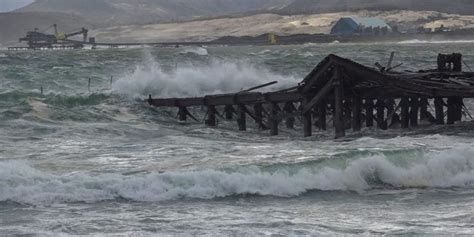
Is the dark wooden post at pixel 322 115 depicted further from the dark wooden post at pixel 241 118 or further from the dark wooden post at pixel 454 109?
the dark wooden post at pixel 454 109

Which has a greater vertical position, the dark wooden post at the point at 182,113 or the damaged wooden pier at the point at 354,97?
the damaged wooden pier at the point at 354,97

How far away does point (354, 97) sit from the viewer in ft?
77.8

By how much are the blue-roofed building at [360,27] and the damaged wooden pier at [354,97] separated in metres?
138

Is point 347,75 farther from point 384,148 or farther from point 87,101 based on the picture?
point 87,101

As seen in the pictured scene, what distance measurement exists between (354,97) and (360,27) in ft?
475

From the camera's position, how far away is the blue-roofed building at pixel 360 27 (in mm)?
163250

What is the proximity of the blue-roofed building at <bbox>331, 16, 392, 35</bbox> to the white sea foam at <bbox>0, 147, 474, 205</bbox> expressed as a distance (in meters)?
148

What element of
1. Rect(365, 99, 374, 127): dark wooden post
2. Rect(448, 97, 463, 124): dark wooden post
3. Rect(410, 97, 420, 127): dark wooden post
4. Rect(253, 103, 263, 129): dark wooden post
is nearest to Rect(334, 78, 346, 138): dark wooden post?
Rect(410, 97, 420, 127): dark wooden post

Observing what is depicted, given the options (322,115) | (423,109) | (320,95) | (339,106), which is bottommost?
(423,109)

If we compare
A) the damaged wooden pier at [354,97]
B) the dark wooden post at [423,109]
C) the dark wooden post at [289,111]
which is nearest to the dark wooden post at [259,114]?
the damaged wooden pier at [354,97]

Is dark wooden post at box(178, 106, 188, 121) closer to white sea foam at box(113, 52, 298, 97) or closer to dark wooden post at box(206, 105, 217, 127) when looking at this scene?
dark wooden post at box(206, 105, 217, 127)

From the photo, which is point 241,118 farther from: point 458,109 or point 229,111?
point 458,109

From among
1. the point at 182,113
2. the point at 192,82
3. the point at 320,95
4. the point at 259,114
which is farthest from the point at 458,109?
the point at 192,82

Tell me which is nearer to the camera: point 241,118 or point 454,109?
point 454,109
